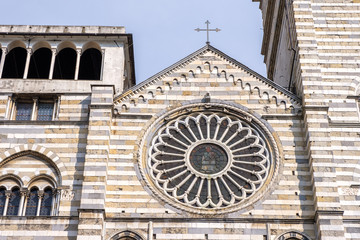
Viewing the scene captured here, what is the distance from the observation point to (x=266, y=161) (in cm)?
1928

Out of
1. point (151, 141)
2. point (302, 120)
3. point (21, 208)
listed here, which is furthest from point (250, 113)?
point (21, 208)

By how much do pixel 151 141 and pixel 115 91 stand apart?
211 centimetres

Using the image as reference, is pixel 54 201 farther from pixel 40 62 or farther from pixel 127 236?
pixel 40 62

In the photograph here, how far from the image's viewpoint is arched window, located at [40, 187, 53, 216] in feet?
60.5

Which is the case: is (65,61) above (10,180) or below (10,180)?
Answer: above

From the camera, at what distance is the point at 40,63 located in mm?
23219

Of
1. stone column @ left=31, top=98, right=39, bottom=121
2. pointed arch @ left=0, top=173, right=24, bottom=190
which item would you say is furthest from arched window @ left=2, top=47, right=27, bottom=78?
pointed arch @ left=0, top=173, right=24, bottom=190

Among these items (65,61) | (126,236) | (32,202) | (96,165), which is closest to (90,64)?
(65,61)

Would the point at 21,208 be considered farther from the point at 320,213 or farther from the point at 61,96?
the point at 320,213

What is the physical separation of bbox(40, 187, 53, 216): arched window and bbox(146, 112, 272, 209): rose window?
2.76m

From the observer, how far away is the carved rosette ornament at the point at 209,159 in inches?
731

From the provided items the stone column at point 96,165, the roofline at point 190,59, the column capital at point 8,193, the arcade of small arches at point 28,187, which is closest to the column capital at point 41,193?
the arcade of small arches at point 28,187

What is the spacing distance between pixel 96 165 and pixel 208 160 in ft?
10.2

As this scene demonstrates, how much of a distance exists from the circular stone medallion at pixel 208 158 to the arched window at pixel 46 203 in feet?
12.9
